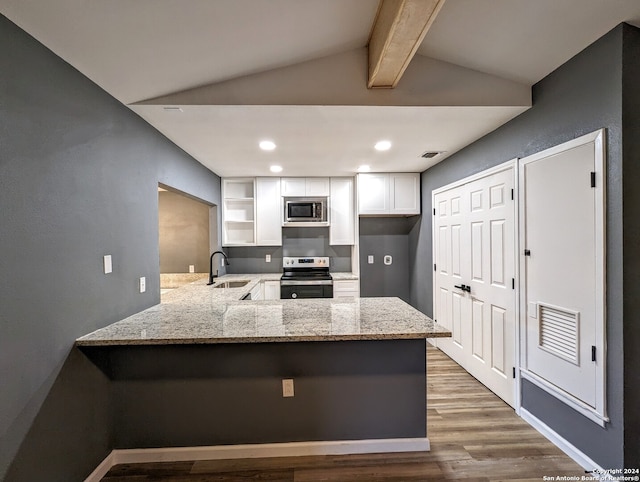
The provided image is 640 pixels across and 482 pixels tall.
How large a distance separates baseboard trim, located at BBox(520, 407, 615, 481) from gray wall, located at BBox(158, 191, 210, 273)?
13.2 ft

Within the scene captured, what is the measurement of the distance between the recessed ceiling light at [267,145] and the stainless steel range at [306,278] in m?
1.92

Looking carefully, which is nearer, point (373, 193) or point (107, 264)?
point (107, 264)

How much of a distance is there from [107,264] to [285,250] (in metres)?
3.03

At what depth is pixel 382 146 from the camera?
2.96 metres

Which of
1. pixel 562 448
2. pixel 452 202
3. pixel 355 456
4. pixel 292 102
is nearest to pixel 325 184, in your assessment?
pixel 452 202

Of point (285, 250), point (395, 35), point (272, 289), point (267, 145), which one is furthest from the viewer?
point (285, 250)

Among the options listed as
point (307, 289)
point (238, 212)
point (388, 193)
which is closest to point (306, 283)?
point (307, 289)

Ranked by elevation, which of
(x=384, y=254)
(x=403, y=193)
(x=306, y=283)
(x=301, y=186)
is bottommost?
(x=306, y=283)

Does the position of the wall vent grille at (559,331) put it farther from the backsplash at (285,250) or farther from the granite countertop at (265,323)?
the backsplash at (285,250)

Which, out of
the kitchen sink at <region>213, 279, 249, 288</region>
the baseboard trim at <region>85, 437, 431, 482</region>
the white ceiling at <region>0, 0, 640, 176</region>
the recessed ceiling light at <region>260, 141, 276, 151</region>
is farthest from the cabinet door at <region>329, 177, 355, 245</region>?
the baseboard trim at <region>85, 437, 431, 482</region>

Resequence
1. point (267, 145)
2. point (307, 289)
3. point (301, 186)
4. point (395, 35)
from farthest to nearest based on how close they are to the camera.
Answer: point (301, 186) → point (307, 289) → point (267, 145) → point (395, 35)

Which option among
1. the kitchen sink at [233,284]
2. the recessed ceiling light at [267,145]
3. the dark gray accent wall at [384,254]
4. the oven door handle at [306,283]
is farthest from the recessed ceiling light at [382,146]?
the kitchen sink at [233,284]

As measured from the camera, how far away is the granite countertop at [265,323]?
1.67 meters

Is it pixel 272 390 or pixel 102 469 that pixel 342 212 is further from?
pixel 102 469
